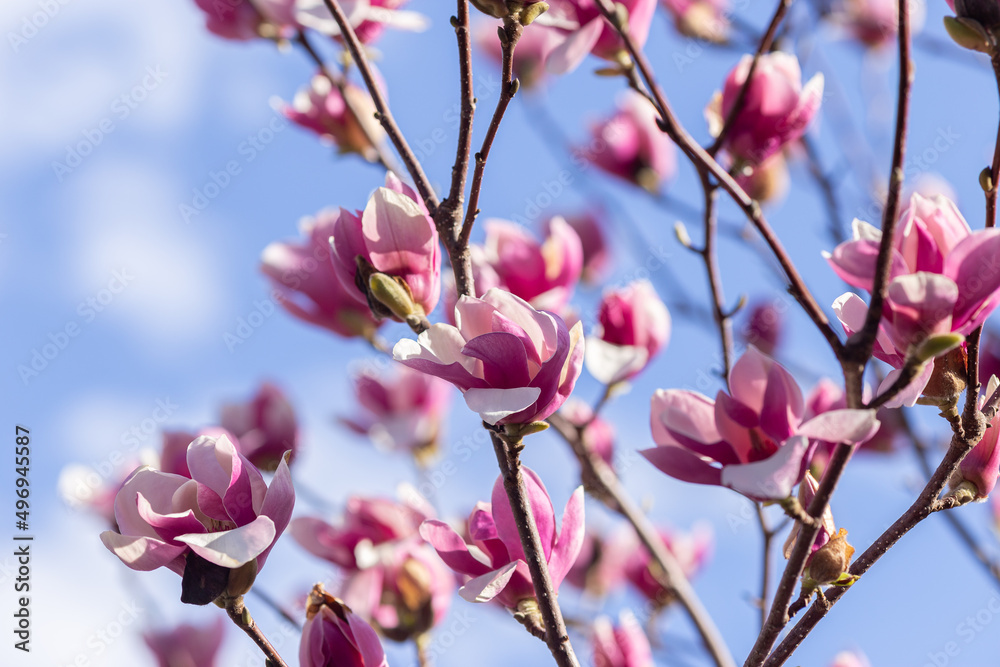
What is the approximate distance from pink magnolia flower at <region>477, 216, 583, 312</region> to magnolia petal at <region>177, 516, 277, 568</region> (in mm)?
762

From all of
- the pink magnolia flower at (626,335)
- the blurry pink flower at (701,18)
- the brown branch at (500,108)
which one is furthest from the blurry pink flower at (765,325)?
the brown branch at (500,108)

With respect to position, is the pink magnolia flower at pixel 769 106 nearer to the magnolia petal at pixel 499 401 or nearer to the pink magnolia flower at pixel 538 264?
the pink magnolia flower at pixel 538 264

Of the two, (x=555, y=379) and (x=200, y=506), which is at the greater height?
(x=555, y=379)

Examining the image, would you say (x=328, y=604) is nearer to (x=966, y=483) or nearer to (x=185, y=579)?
(x=185, y=579)

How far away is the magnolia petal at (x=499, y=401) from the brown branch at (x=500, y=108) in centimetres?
18

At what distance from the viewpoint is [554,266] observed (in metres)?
1.47

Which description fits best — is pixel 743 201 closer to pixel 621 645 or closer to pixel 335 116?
pixel 621 645

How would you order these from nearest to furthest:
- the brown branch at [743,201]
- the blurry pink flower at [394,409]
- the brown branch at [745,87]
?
the brown branch at [743,201] < the brown branch at [745,87] < the blurry pink flower at [394,409]

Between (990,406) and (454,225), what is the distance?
0.53m

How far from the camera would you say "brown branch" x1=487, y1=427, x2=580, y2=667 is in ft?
2.47

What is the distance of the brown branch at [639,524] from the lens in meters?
1.40

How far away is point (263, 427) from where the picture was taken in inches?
71.2

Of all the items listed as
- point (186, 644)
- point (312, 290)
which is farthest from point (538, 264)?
point (186, 644)

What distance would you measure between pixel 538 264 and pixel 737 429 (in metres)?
0.77
